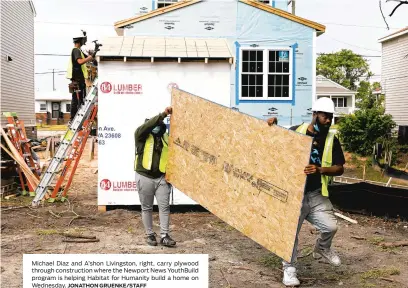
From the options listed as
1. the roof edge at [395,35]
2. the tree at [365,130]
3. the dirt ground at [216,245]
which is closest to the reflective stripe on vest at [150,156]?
the dirt ground at [216,245]

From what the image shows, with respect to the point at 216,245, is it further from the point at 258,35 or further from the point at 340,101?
the point at 340,101

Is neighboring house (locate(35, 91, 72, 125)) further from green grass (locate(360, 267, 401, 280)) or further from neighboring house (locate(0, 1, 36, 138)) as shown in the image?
green grass (locate(360, 267, 401, 280))

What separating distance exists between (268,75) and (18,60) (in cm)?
1360

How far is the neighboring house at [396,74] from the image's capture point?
92.5 ft

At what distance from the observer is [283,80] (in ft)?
61.6

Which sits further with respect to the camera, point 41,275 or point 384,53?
point 384,53

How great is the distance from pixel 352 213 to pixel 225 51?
3959 millimetres

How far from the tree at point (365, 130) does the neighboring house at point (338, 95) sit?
29248mm

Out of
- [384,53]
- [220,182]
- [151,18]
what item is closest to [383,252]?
[220,182]

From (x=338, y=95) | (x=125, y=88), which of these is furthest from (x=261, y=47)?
(x=338, y=95)

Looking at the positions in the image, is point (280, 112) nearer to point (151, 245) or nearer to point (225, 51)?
point (225, 51)

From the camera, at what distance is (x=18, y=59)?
25.1m

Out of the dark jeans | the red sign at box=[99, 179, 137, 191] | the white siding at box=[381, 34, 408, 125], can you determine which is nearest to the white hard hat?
the red sign at box=[99, 179, 137, 191]

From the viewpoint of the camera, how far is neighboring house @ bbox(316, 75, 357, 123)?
173 feet
